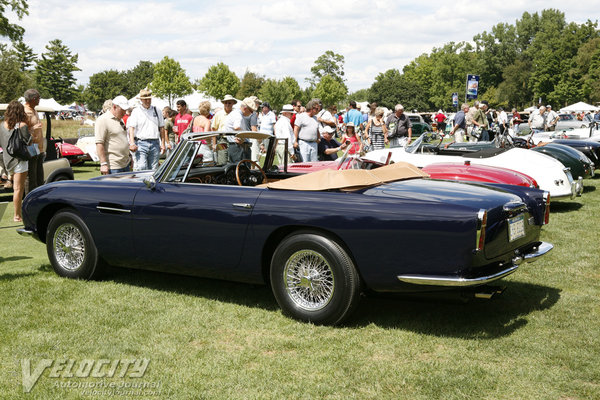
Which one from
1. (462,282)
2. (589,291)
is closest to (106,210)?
(462,282)

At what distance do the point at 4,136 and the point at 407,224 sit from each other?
6921 mm

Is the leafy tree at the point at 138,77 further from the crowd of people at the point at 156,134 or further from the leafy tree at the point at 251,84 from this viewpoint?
the crowd of people at the point at 156,134

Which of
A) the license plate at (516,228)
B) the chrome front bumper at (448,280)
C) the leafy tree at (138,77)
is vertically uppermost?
the leafy tree at (138,77)

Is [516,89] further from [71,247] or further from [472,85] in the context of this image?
[71,247]

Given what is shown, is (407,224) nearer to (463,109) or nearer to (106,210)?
(106,210)

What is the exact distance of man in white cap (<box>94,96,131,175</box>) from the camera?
8.13m

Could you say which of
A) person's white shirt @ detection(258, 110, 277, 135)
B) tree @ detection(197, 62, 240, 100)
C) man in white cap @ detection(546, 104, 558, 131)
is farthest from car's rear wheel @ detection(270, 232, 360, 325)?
tree @ detection(197, 62, 240, 100)

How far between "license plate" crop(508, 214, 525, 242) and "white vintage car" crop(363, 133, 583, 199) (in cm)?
471

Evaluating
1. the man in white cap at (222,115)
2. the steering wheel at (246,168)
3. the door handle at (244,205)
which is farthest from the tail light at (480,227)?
the man in white cap at (222,115)

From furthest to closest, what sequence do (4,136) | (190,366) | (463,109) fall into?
(463,109), (4,136), (190,366)

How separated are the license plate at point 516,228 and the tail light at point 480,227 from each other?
1.69 ft

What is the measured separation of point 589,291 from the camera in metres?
5.25

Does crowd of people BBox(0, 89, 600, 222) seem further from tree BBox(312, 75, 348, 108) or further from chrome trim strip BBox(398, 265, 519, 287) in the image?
tree BBox(312, 75, 348, 108)

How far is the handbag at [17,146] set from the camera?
8.39 meters
